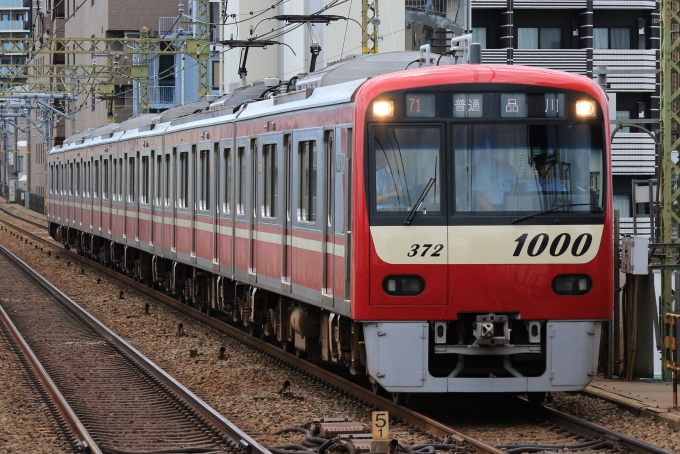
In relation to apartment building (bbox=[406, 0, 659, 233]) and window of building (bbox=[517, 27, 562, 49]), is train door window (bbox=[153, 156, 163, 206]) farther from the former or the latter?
window of building (bbox=[517, 27, 562, 49])

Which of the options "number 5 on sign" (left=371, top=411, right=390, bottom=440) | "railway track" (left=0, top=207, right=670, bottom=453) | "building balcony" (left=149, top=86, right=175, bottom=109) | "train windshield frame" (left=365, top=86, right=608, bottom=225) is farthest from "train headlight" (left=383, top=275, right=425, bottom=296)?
"building balcony" (left=149, top=86, right=175, bottom=109)

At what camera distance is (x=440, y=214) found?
31.3 ft

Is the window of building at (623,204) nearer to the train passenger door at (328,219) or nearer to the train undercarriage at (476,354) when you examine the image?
the train passenger door at (328,219)

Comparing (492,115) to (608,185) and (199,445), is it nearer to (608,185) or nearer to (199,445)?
(608,185)

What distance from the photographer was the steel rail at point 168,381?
874 cm

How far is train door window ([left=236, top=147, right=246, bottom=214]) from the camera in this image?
14.3 meters

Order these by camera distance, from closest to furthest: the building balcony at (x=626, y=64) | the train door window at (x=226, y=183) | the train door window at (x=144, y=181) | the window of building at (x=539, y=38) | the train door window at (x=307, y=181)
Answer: the train door window at (x=307, y=181)
the train door window at (x=226, y=183)
the train door window at (x=144, y=181)
the window of building at (x=539, y=38)
the building balcony at (x=626, y=64)

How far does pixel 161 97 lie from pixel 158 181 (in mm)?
41930

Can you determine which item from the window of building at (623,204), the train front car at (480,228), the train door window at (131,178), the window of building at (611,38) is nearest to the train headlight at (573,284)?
the train front car at (480,228)

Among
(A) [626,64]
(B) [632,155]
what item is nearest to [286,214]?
(B) [632,155]

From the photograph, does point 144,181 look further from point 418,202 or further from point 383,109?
point 418,202

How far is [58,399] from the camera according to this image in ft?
35.4

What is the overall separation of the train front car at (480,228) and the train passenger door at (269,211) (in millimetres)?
2957

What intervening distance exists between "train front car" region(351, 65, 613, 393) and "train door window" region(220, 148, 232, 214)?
5666mm
